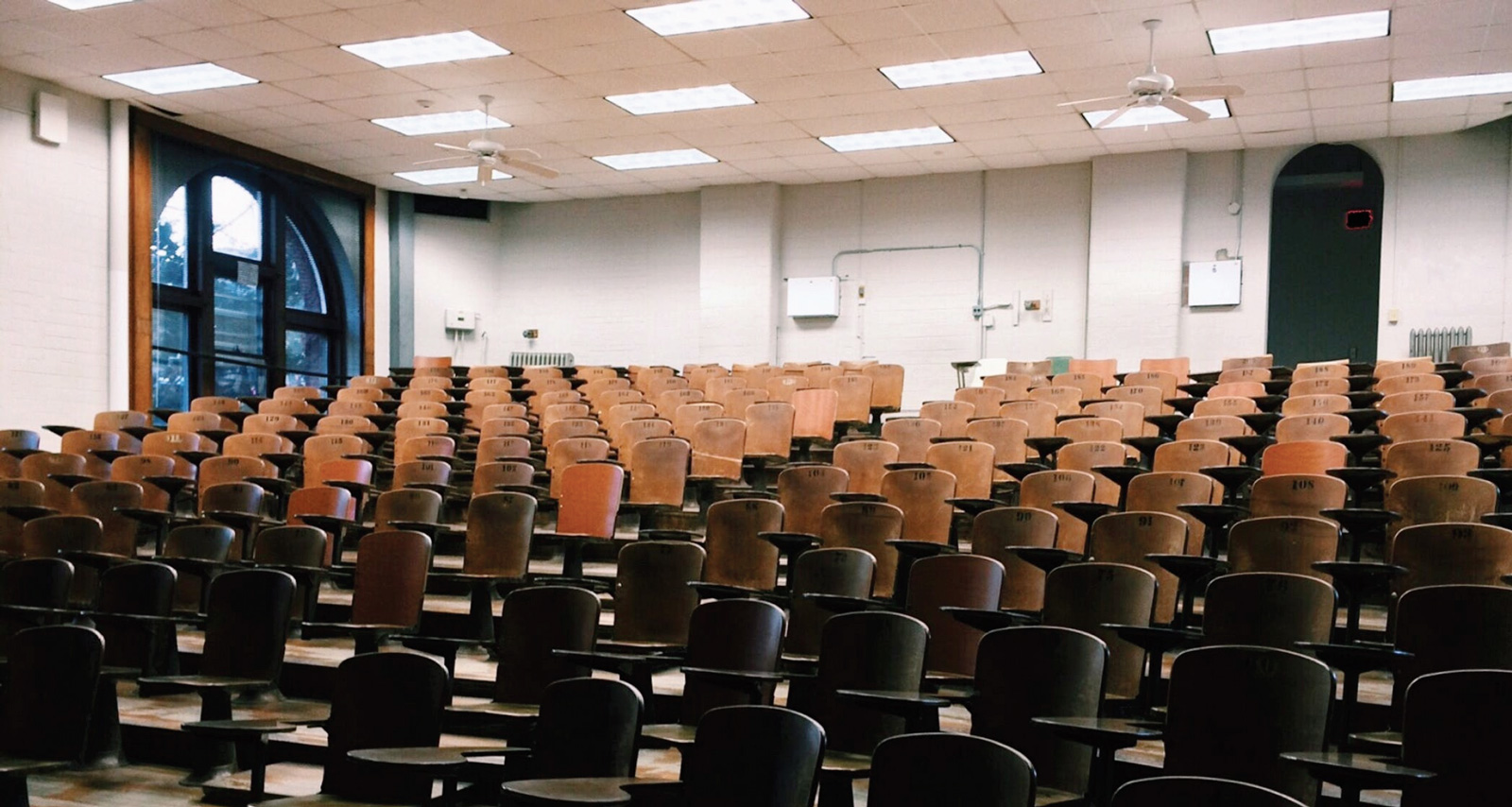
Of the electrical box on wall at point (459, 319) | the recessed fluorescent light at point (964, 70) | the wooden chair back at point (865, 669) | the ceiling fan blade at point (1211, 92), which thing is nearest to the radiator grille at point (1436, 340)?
the ceiling fan blade at point (1211, 92)

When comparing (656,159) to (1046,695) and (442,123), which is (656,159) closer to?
(442,123)

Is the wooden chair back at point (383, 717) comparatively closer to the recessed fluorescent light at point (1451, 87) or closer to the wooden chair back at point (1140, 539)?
the wooden chair back at point (1140, 539)

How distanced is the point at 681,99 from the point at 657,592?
5708 millimetres

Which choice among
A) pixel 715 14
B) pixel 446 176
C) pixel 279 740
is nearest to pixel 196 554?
pixel 279 740

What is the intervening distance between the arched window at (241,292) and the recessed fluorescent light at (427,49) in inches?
114

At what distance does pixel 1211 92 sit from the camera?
23.4 ft

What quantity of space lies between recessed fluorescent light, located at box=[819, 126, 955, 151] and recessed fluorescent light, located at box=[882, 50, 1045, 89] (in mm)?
1267

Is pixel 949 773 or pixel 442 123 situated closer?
pixel 949 773

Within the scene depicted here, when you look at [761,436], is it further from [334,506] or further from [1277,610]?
[1277,610]

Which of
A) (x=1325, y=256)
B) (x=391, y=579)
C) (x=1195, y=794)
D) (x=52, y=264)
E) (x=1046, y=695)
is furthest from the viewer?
(x=1325, y=256)

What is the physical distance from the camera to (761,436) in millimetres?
6871

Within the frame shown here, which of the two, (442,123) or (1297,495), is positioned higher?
(442,123)

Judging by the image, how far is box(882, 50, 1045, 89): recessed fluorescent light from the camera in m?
8.13

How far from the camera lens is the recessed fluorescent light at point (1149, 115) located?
9.08 m
